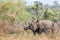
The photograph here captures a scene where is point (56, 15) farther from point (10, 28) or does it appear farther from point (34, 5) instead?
point (10, 28)

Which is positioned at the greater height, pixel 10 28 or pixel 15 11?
pixel 15 11

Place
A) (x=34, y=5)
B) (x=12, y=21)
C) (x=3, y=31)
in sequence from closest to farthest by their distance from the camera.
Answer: (x=3, y=31), (x=12, y=21), (x=34, y=5)

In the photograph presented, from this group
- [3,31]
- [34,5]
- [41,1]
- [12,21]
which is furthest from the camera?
[41,1]

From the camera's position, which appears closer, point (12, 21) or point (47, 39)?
point (47, 39)

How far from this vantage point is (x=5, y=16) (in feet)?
32.2

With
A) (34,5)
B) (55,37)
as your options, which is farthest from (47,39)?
(34,5)

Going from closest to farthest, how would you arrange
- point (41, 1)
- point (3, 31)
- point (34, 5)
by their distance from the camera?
point (3, 31)
point (34, 5)
point (41, 1)

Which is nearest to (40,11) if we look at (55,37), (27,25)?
(27,25)

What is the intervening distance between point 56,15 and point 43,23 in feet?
12.6

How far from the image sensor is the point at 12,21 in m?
10.3

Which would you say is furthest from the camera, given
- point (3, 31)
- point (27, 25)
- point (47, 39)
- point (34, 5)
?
point (34, 5)

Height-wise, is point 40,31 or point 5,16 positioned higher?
point 5,16

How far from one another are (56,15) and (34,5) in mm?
1533

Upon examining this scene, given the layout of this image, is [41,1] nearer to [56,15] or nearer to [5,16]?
[56,15]
